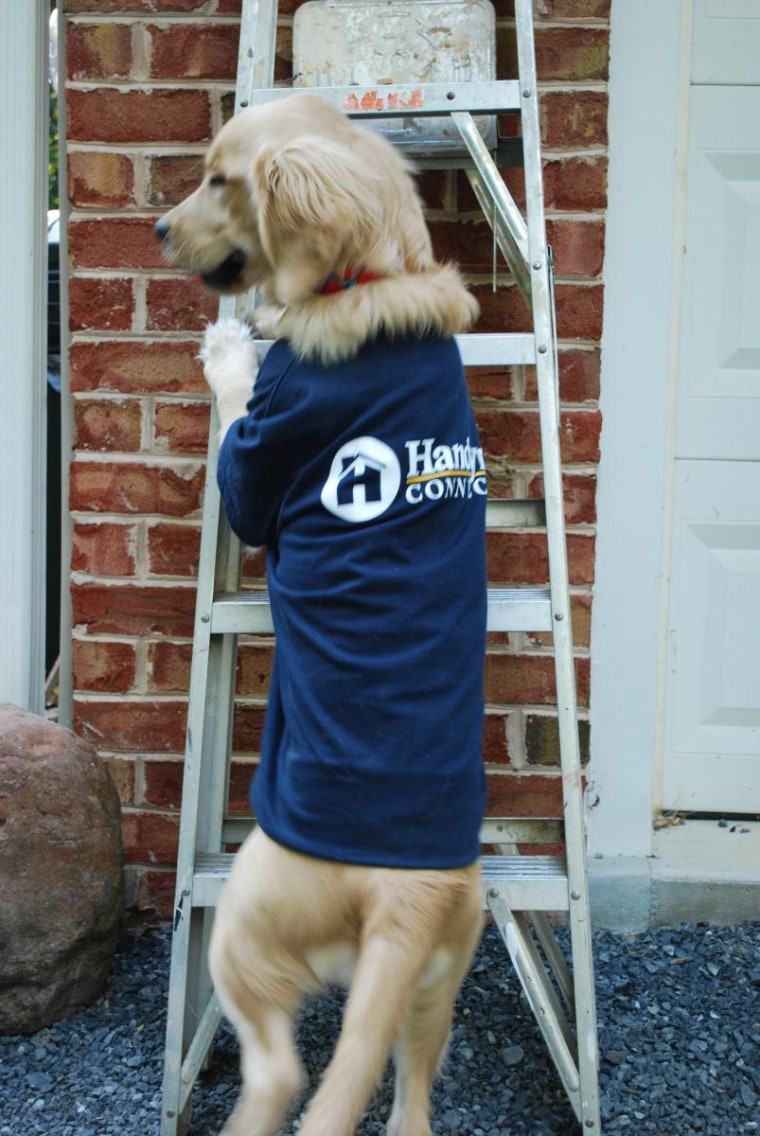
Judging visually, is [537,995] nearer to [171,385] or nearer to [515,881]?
[515,881]

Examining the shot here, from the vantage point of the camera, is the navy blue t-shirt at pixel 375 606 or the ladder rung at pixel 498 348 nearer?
the navy blue t-shirt at pixel 375 606

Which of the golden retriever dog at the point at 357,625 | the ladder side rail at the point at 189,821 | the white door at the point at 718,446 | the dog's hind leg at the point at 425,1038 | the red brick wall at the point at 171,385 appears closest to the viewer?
the golden retriever dog at the point at 357,625

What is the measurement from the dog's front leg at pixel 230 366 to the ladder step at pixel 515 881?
0.83m

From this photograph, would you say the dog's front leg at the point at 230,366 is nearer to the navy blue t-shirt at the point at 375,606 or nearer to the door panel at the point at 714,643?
the navy blue t-shirt at the point at 375,606

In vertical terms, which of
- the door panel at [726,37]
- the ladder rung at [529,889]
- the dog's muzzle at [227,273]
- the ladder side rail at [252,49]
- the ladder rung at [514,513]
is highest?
the door panel at [726,37]

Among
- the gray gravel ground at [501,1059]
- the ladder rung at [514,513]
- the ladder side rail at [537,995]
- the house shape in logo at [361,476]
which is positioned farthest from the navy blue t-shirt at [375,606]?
the gray gravel ground at [501,1059]

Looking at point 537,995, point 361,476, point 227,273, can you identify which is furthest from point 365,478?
point 537,995

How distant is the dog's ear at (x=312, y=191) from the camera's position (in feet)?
6.22

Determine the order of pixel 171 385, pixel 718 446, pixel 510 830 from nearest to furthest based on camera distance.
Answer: pixel 510 830 → pixel 171 385 → pixel 718 446

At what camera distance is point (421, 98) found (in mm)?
2221

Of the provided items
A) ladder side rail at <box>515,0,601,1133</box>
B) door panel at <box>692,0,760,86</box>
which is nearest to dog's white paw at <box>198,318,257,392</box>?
ladder side rail at <box>515,0,601,1133</box>

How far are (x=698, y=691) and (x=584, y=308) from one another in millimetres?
1020

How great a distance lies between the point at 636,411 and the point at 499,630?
0.88 metres

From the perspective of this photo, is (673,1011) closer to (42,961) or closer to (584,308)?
(42,961)
